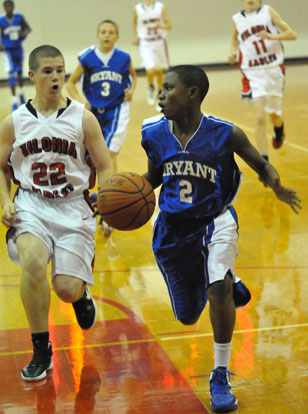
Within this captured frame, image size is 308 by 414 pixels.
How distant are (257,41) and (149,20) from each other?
7827 mm

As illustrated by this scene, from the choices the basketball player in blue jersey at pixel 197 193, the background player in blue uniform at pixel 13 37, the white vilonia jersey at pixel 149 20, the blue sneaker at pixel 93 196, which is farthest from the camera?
the white vilonia jersey at pixel 149 20

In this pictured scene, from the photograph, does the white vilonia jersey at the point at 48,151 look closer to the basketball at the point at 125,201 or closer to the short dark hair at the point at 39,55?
the short dark hair at the point at 39,55

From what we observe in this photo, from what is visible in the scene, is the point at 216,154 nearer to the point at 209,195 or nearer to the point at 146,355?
the point at 209,195

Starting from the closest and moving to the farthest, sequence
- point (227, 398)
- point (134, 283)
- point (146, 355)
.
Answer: point (227, 398) → point (146, 355) → point (134, 283)

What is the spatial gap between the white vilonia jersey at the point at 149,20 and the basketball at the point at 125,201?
12975 millimetres

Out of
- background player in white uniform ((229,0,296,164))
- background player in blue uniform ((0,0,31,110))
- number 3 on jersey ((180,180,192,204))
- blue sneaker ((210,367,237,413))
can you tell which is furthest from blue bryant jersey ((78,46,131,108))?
background player in blue uniform ((0,0,31,110))

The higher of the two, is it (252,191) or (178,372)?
(178,372)

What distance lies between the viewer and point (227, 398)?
12.2ft

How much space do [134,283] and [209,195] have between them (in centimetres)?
198

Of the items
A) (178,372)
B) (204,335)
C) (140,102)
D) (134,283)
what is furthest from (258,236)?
(140,102)

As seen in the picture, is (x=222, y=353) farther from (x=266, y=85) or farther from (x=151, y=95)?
(x=151, y=95)

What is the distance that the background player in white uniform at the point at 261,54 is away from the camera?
9.06 metres

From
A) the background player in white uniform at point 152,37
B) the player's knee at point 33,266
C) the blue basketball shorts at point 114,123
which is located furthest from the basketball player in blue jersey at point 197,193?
the background player in white uniform at point 152,37

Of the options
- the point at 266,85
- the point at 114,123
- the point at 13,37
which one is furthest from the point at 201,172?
the point at 13,37
